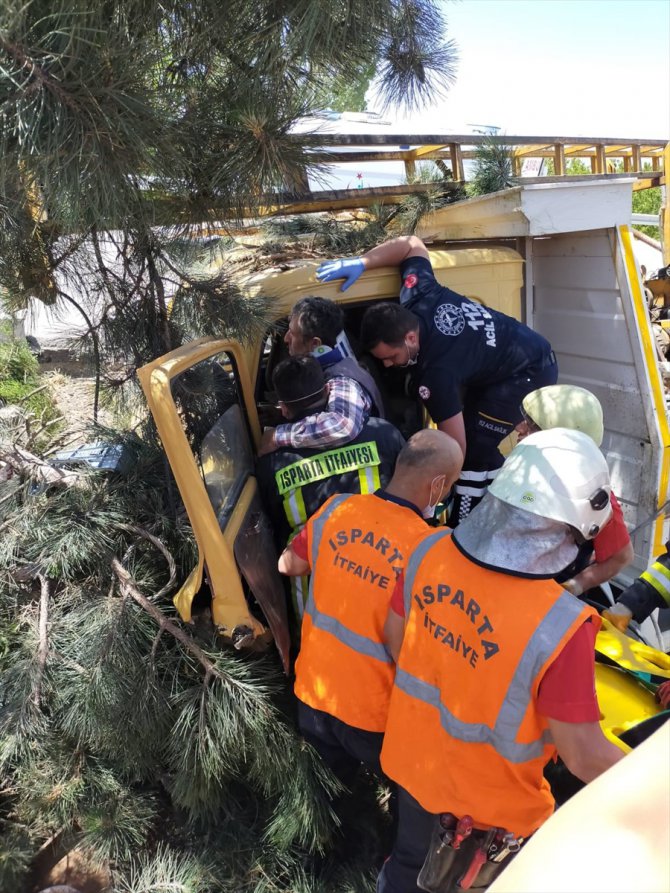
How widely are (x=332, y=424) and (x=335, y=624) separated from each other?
82cm

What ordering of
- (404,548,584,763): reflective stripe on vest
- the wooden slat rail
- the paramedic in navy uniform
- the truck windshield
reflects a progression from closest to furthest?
1. (404,548,584,763): reflective stripe on vest
2. the truck windshield
3. the paramedic in navy uniform
4. the wooden slat rail

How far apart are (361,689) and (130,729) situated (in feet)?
2.50

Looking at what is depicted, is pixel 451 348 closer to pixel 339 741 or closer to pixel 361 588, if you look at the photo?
pixel 361 588

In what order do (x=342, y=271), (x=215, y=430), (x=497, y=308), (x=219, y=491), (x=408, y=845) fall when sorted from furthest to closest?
(x=497, y=308)
(x=342, y=271)
(x=215, y=430)
(x=219, y=491)
(x=408, y=845)

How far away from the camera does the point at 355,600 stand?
1.86 metres

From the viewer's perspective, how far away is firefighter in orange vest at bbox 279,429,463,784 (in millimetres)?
1848

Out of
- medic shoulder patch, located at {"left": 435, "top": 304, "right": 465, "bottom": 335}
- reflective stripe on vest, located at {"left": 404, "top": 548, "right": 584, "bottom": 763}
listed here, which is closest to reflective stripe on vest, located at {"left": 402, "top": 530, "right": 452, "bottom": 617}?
reflective stripe on vest, located at {"left": 404, "top": 548, "right": 584, "bottom": 763}

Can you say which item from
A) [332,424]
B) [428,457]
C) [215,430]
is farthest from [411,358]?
[428,457]

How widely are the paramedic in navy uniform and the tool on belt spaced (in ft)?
5.51

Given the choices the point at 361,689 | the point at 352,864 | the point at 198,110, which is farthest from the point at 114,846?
the point at 198,110

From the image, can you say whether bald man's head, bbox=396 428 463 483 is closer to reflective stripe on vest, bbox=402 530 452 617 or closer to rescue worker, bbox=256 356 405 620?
reflective stripe on vest, bbox=402 530 452 617

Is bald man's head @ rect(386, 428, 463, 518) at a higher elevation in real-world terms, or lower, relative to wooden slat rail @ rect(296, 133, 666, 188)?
lower

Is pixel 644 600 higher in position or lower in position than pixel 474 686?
lower

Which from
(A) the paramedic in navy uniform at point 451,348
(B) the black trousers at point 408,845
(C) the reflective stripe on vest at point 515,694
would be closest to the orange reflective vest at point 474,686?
(C) the reflective stripe on vest at point 515,694
